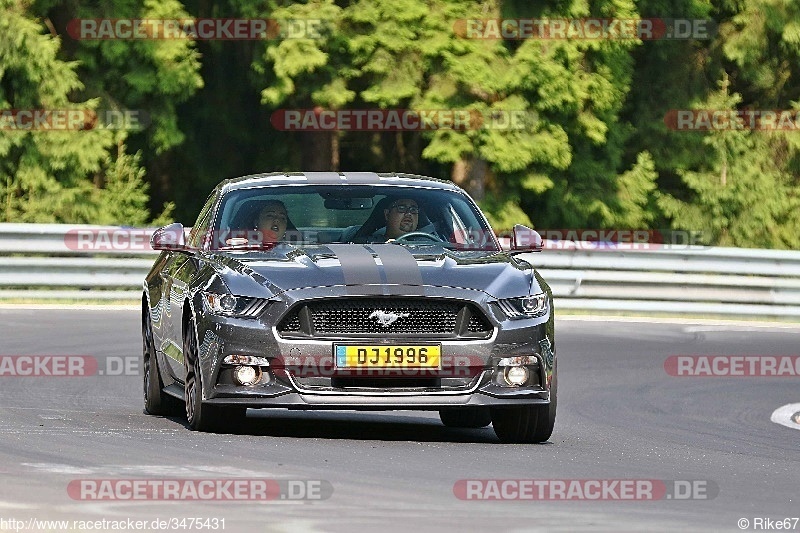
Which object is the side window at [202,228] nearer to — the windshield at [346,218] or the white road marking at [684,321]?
the windshield at [346,218]

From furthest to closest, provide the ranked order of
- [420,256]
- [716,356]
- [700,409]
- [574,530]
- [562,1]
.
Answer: [562,1]
[716,356]
[700,409]
[420,256]
[574,530]

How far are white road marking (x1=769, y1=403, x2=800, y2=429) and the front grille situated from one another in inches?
150

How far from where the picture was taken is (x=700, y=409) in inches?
607

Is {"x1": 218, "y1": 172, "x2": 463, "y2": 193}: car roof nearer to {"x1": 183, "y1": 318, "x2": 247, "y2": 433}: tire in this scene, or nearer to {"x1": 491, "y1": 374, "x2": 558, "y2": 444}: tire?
{"x1": 183, "y1": 318, "x2": 247, "y2": 433}: tire

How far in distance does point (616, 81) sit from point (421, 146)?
12.8ft

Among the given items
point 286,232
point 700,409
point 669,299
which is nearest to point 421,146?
point 669,299

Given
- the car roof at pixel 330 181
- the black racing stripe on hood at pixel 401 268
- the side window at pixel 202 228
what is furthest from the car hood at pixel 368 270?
the car roof at pixel 330 181

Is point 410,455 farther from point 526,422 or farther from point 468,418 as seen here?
point 468,418

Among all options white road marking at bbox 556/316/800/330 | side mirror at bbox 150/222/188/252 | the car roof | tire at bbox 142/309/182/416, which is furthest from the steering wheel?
white road marking at bbox 556/316/800/330

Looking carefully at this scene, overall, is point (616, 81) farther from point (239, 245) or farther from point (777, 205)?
point (239, 245)

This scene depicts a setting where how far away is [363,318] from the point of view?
37.3ft

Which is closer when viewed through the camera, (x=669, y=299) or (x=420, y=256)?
(x=420, y=256)

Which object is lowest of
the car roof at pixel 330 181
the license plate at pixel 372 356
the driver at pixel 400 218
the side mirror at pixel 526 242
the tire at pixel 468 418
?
the tire at pixel 468 418

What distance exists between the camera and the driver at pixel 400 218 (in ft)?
41.8
